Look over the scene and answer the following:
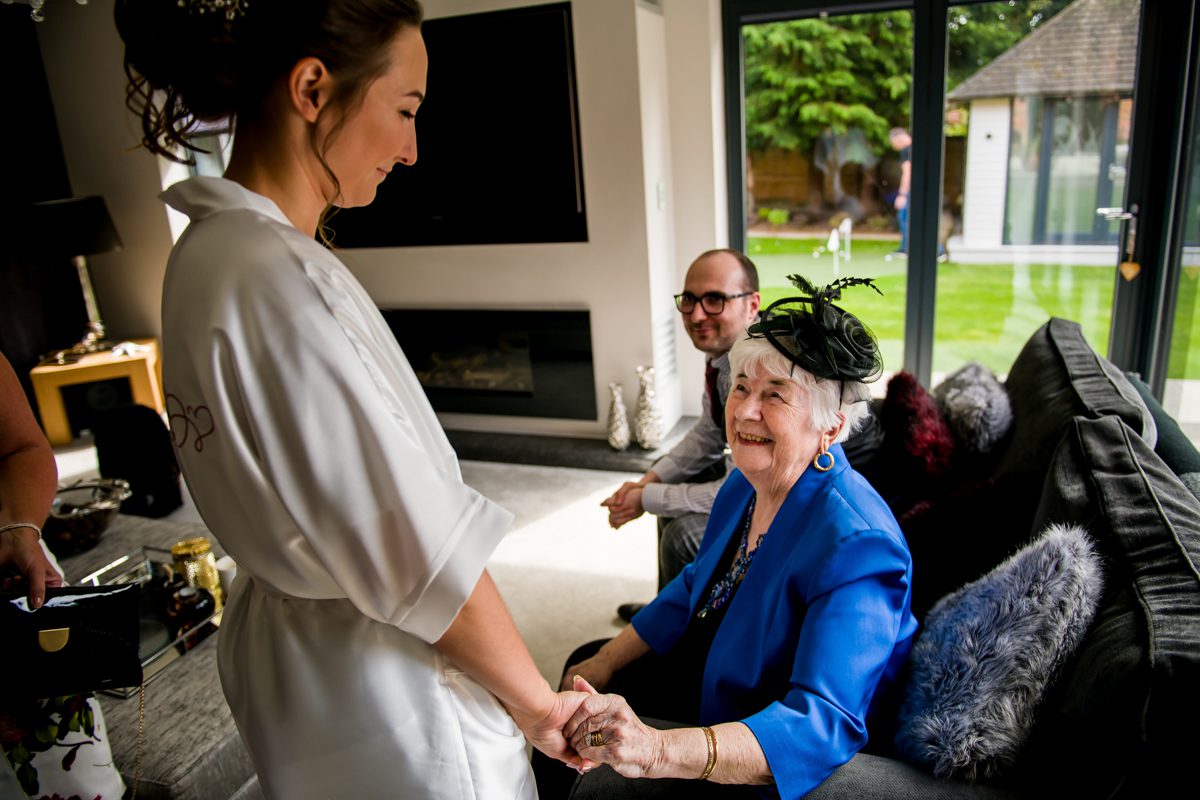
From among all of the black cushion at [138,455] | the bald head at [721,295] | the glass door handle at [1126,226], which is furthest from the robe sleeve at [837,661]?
the glass door handle at [1126,226]

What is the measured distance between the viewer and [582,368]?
177 inches

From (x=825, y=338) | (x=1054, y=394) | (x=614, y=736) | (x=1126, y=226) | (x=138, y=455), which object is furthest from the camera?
(x=1126, y=226)

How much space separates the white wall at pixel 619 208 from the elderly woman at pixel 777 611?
2.64m

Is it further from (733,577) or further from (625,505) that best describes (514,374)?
(733,577)

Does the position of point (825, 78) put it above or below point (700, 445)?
above


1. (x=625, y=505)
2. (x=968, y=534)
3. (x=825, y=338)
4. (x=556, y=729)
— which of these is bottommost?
(x=625, y=505)

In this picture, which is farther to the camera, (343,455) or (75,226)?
(75,226)

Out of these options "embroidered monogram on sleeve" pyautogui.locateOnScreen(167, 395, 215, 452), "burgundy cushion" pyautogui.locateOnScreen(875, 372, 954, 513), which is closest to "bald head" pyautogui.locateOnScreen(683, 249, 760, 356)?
"burgundy cushion" pyautogui.locateOnScreen(875, 372, 954, 513)

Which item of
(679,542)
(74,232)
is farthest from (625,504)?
(74,232)

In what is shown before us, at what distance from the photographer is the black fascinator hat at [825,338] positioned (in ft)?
4.75

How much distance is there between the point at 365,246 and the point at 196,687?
125 inches

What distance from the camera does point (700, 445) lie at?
2.59 metres

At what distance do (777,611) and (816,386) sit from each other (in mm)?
395

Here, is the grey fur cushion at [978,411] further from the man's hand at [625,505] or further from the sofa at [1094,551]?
the man's hand at [625,505]
